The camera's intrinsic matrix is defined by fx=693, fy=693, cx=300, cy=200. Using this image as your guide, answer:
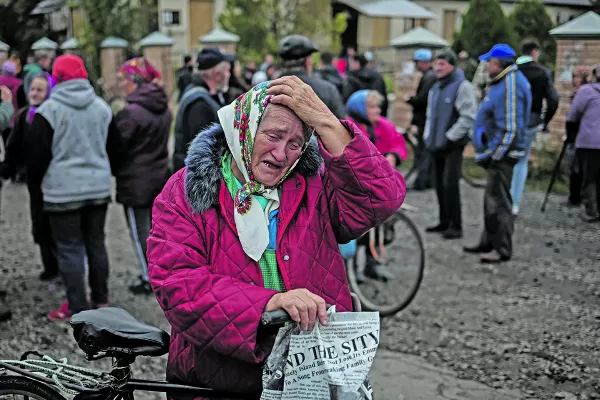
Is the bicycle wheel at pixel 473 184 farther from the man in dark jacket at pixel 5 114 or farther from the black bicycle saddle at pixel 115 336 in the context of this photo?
the black bicycle saddle at pixel 115 336

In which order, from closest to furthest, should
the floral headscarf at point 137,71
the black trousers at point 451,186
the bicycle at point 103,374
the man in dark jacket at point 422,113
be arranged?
the bicycle at point 103,374 < the floral headscarf at point 137,71 < the black trousers at point 451,186 < the man in dark jacket at point 422,113

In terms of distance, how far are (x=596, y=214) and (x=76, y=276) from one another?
6.28 meters

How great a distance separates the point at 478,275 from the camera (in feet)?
21.3

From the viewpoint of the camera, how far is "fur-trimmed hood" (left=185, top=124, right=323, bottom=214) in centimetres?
221

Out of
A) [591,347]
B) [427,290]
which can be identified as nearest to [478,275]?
[427,290]

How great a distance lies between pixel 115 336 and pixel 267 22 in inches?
913

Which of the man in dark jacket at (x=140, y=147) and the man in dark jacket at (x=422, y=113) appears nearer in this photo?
the man in dark jacket at (x=140, y=147)

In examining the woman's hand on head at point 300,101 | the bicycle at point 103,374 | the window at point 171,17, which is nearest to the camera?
the woman's hand on head at point 300,101

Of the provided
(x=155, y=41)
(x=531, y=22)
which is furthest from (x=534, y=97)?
(x=531, y=22)

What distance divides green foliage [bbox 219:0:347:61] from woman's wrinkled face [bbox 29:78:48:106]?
60.6 feet

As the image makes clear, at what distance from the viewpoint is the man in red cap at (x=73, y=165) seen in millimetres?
4992

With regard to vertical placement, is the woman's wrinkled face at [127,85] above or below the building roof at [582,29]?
below

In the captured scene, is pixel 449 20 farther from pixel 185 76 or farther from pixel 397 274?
pixel 397 274

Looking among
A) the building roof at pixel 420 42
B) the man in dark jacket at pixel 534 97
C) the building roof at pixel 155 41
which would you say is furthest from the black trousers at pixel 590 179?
the building roof at pixel 155 41
